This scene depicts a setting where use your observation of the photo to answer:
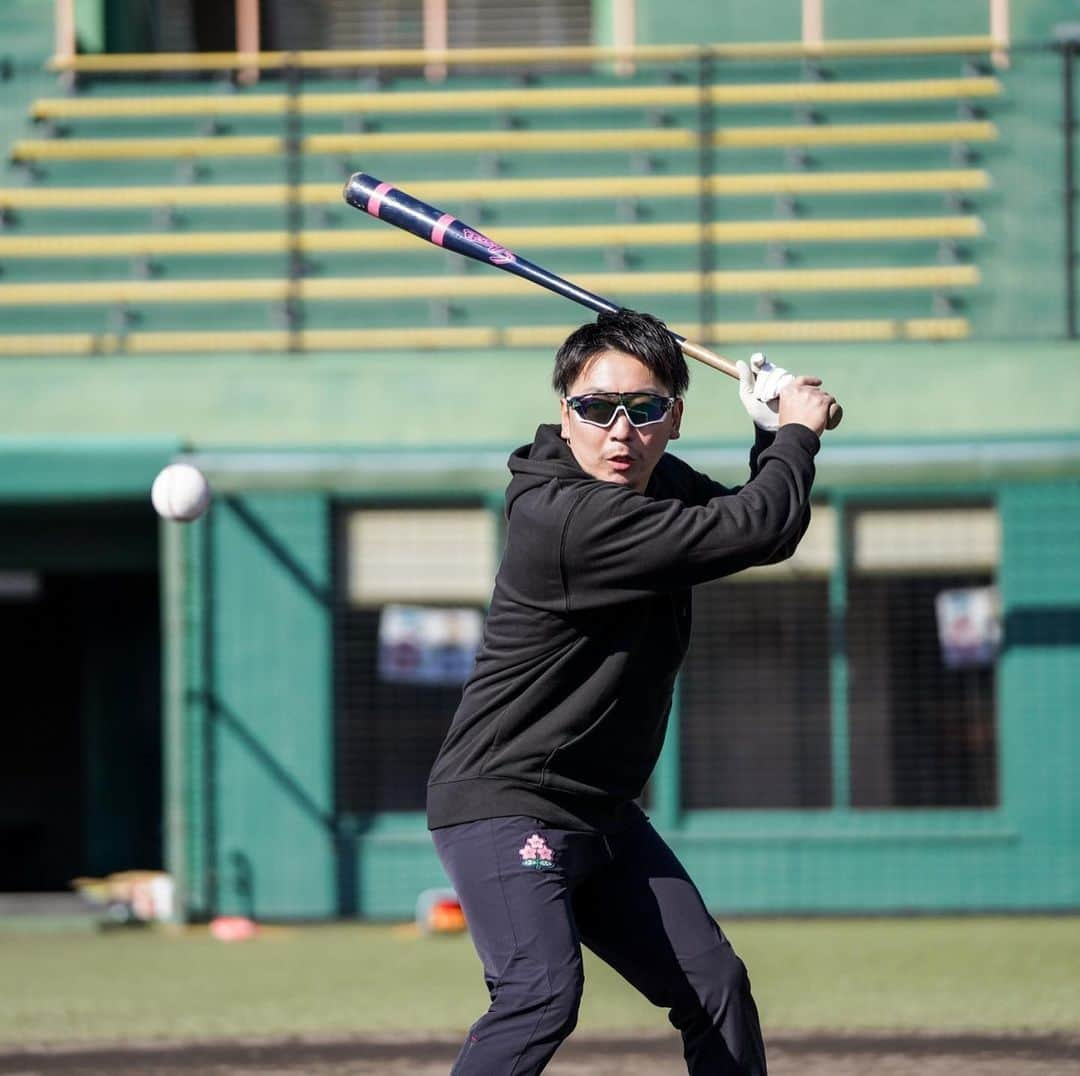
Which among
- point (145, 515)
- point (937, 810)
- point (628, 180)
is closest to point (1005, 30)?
point (628, 180)

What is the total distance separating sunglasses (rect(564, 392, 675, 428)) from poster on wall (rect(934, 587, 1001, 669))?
23.8 ft

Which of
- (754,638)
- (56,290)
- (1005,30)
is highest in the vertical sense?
(1005,30)

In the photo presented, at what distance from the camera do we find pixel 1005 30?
545 inches

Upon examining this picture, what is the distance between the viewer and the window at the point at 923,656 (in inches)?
439

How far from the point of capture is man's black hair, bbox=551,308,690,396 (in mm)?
4211

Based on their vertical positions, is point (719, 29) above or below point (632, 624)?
above

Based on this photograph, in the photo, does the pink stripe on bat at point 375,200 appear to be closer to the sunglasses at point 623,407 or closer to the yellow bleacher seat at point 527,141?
the sunglasses at point 623,407

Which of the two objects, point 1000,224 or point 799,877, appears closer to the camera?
point 799,877

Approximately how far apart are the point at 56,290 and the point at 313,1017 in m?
5.95

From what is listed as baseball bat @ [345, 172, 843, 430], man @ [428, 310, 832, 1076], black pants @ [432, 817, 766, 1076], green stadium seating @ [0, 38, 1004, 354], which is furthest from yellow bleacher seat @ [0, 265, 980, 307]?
black pants @ [432, 817, 766, 1076]

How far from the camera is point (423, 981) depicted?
29.4ft

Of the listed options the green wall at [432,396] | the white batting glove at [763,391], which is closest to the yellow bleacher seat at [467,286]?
the green wall at [432,396]

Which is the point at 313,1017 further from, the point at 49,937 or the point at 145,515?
the point at 145,515

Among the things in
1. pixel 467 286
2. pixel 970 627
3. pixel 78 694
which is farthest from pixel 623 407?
pixel 78 694
